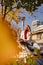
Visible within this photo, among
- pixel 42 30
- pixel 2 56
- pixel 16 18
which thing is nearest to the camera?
pixel 2 56

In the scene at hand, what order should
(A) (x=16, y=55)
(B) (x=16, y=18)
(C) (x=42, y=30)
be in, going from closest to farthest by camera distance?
(A) (x=16, y=55) → (B) (x=16, y=18) → (C) (x=42, y=30)

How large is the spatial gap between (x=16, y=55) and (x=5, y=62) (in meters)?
0.34

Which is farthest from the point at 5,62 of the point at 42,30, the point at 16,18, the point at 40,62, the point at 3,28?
the point at 42,30

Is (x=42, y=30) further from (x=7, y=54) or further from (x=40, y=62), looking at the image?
(x=7, y=54)

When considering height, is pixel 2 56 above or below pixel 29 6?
below

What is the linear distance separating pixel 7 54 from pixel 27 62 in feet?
1.65

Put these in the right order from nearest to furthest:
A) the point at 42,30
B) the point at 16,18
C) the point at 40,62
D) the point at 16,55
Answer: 1. the point at 16,55
2. the point at 40,62
3. the point at 16,18
4. the point at 42,30

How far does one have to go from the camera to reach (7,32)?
3887 millimetres

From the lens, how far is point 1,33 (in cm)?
371

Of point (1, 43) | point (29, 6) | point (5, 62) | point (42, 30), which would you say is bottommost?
point (42, 30)

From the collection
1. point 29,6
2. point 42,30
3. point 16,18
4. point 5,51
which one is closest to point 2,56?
point 5,51

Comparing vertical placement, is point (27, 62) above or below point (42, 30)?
above

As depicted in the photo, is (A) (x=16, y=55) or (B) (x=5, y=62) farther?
(A) (x=16, y=55)

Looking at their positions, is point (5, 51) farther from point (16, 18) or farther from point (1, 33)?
point (16, 18)
